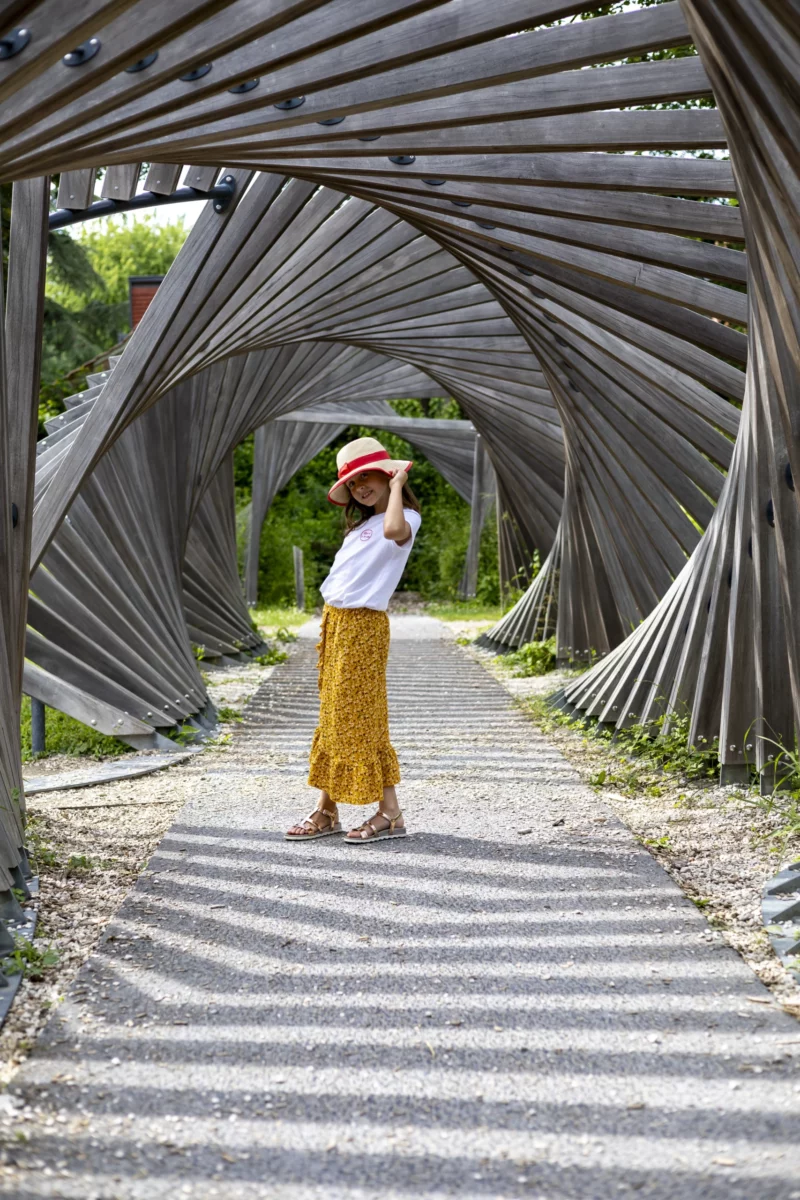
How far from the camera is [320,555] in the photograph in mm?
25000

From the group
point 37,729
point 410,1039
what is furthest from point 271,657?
point 410,1039

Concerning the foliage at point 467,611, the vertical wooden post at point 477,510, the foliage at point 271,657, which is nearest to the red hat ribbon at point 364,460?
the foliage at point 271,657

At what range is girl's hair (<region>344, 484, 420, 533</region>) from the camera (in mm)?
4707

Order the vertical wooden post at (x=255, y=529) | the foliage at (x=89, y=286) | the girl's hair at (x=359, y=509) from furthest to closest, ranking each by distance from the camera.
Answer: the vertical wooden post at (x=255, y=529), the foliage at (x=89, y=286), the girl's hair at (x=359, y=509)

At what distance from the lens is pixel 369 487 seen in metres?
4.65

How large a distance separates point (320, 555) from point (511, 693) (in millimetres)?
15869

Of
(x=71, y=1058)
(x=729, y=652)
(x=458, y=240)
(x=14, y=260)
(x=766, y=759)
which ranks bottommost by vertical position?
(x=71, y=1058)

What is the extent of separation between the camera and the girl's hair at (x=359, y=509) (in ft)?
15.4

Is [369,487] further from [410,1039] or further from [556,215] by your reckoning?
[410,1039]

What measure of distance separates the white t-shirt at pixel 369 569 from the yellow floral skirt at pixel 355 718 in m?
0.06

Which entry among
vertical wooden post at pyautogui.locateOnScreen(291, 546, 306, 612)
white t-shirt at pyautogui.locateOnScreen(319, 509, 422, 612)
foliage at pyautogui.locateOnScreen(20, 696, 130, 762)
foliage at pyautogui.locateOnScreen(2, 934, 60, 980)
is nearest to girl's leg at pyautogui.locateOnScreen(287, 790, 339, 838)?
white t-shirt at pyautogui.locateOnScreen(319, 509, 422, 612)

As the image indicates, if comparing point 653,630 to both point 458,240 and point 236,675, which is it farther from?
point 236,675

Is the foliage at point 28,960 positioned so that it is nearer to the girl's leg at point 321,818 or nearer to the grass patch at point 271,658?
the girl's leg at point 321,818

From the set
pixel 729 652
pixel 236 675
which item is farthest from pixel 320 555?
pixel 729 652
